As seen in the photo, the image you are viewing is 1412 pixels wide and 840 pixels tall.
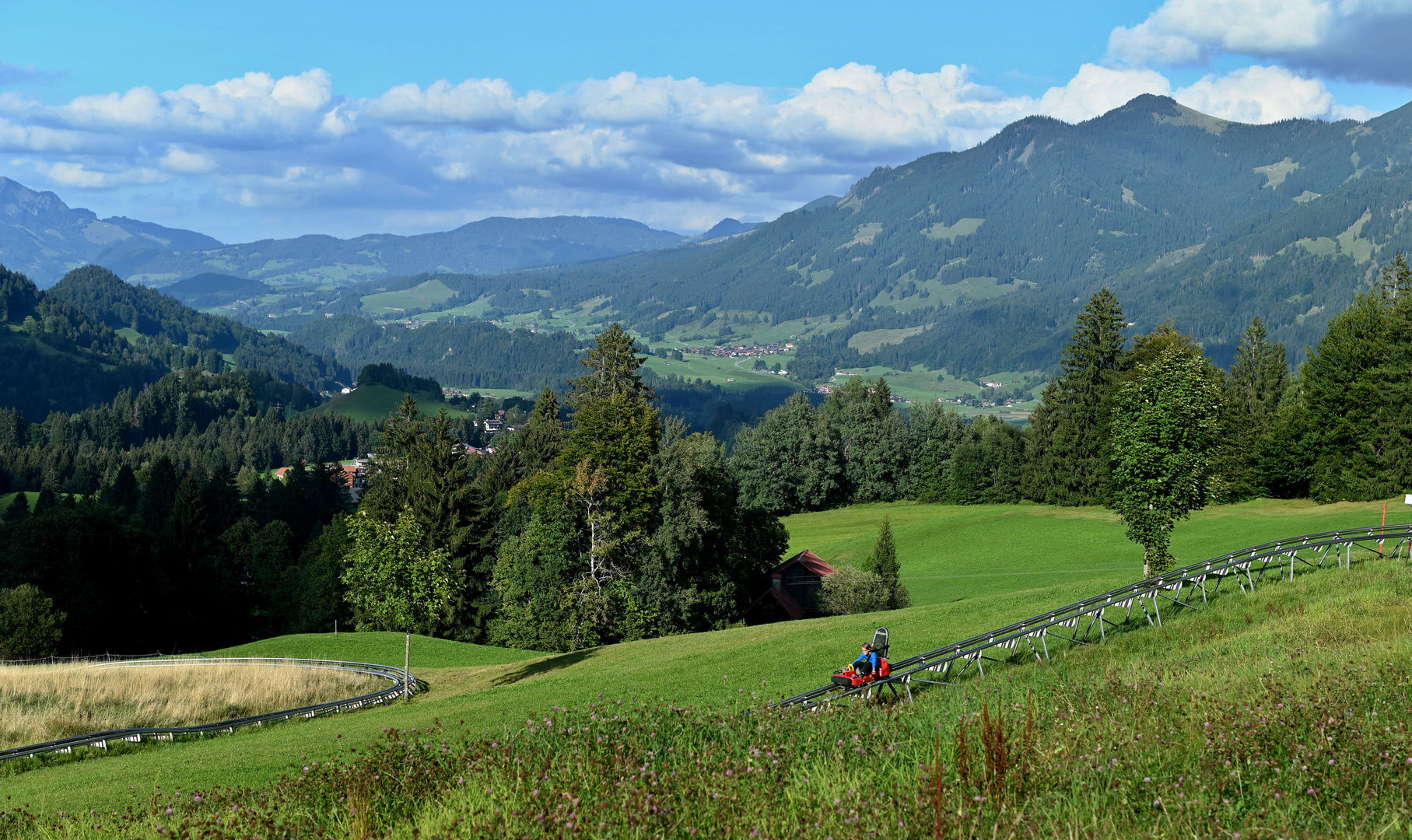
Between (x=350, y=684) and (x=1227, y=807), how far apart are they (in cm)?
3513

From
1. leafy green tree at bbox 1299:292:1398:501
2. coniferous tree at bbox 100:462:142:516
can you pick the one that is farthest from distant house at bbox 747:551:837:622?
coniferous tree at bbox 100:462:142:516

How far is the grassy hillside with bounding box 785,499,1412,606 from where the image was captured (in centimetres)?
5784

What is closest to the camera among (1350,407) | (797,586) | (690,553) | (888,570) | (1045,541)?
(690,553)

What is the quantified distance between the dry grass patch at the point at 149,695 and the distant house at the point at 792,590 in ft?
112

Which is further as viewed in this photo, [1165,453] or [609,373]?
[609,373]

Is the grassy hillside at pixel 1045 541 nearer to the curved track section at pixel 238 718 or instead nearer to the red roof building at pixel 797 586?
the red roof building at pixel 797 586

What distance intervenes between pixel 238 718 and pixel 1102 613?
25.8 meters

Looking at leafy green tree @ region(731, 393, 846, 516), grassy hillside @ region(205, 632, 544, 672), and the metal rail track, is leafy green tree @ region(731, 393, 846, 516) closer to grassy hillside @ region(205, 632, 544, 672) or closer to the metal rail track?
grassy hillside @ region(205, 632, 544, 672)

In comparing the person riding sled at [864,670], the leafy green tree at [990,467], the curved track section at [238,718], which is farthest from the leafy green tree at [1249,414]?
the curved track section at [238,718]

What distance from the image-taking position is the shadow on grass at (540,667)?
3834 cm

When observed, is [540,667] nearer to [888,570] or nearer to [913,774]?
[888,570]

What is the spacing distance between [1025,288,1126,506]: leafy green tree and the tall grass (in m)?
76.9

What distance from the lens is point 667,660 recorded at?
34.5 meters

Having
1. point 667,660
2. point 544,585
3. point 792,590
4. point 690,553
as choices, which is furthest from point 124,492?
point 667,660
